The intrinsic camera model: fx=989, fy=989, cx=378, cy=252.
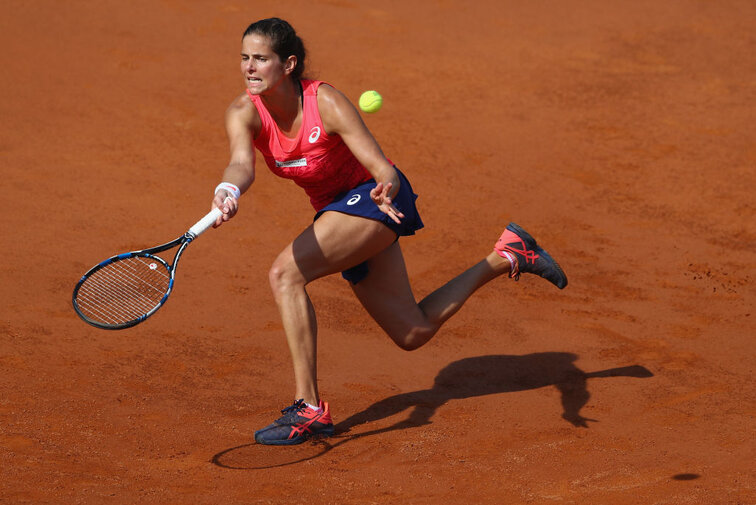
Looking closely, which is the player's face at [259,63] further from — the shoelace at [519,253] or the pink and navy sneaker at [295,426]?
the shoelace at [519,253]

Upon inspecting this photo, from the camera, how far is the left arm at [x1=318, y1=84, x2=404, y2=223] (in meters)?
4.16

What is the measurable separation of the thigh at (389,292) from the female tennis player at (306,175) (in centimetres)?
9

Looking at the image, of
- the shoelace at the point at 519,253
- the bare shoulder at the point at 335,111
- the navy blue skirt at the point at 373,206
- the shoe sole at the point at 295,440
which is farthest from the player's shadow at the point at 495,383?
the bare shoulder at the point at 335,111

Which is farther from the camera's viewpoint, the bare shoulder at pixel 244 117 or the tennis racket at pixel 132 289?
the bare shoulder at pixel 244 117

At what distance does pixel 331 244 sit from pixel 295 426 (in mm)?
828

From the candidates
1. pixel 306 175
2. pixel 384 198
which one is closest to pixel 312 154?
pixel 306 175

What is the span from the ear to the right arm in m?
0.23

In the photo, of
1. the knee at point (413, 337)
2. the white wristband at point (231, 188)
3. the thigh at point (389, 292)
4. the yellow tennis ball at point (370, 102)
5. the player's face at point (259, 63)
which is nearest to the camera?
the white wristband at point (231, 188)

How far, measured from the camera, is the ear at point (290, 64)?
168 inches

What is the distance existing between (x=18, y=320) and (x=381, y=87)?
4751mm

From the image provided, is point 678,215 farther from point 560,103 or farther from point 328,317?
point 328,317

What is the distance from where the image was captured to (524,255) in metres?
5.16

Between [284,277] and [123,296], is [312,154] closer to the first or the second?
[284,277]

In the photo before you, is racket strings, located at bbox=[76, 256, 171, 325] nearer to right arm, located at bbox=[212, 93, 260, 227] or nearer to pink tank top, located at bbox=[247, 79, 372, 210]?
right arm, located at bbox=[212, 93, 260, 227]
